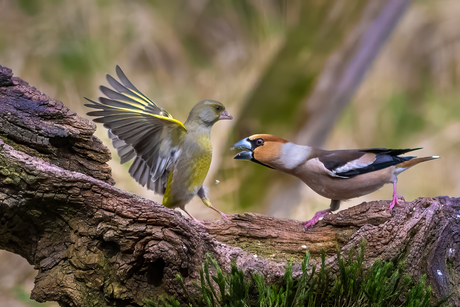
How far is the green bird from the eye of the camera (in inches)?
59.0

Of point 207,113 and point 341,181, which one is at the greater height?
point 207,113

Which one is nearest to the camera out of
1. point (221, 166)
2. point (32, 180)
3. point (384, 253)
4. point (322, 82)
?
point (32, 180)

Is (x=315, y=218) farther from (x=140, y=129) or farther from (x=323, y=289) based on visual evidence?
(x=140, y=129)

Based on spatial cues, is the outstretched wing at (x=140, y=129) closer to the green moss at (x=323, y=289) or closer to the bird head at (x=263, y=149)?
the bird head at (x=263, y=149)

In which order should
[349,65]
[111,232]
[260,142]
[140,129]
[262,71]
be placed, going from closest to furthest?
[111,232], [140,129], [260,142], [349,65], [262,71]

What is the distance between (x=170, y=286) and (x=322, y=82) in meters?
2.07

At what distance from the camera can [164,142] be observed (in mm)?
1585

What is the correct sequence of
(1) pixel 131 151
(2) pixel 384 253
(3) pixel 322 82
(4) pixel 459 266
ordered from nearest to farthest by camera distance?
(2) pixel 384 253 < (4) pixel 459 266 < (1) pixel 131 151 < (3) pixel 322 82

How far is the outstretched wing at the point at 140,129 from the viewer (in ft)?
4.76

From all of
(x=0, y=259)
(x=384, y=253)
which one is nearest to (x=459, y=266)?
(x=384, y=253)

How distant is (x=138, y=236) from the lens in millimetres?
1237

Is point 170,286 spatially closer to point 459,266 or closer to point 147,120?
point 147,120

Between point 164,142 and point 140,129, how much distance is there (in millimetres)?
127

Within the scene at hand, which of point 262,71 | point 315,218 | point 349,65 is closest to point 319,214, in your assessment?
point 315,218
